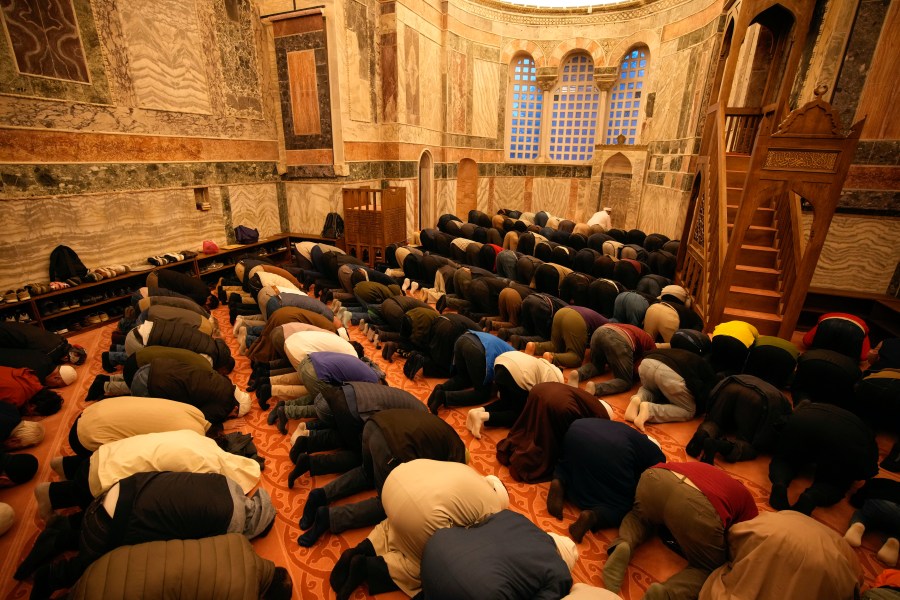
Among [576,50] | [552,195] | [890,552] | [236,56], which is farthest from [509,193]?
[890,552]

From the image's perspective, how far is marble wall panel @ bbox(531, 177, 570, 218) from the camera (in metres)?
12.9

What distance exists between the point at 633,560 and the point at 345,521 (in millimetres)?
1710

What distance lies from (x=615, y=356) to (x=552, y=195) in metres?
9.78

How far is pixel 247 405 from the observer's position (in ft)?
12.2

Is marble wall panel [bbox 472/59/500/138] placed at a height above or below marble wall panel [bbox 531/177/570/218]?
above

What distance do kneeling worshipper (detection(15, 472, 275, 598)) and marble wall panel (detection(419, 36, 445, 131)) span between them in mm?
9626

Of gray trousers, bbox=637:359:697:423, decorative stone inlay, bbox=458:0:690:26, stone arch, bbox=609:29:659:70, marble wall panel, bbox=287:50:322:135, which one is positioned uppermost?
decorative stone inlay, bbox=458:0:690:26

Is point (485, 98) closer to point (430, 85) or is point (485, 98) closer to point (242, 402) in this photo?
point (430, 85)

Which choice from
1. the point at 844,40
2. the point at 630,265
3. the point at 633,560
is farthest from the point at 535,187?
the point at 633,560

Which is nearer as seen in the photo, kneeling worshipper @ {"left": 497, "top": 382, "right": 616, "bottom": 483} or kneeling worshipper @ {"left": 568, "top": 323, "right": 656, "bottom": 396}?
kneeling worshipper @ {"left": 497, "top": 382, "right": 616, "bottom": 483}

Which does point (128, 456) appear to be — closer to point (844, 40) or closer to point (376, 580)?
point (376, 580)

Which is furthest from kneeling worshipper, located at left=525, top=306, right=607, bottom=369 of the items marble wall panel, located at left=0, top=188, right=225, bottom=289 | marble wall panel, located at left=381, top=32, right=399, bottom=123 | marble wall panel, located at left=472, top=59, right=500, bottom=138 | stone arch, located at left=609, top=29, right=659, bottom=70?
stone arch, located at left=609, top=29, right=659, bottom=70

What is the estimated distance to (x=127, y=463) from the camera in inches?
89.7

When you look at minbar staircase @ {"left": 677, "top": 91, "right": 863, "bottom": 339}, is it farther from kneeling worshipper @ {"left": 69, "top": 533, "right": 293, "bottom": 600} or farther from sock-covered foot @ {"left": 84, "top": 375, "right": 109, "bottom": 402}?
sock-covered foot @ {"left": 84, "top": 375, "right": 109, "bottom": 402}
